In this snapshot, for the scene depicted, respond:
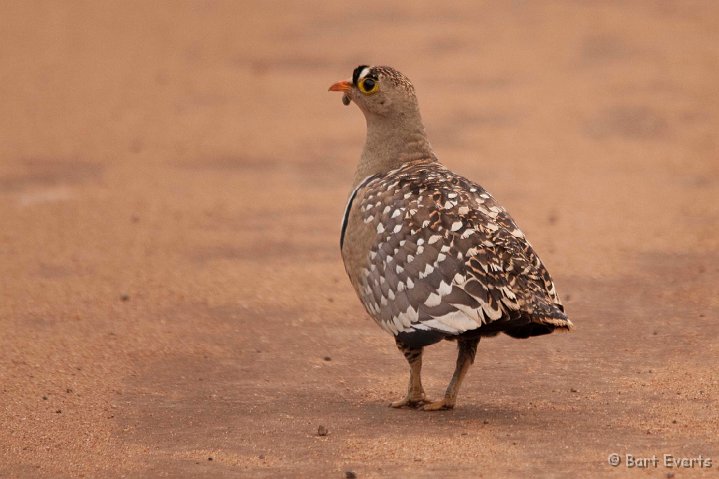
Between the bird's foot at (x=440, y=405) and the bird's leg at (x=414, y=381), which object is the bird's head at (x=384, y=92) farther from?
the bird's foot at (x=440, y=405)

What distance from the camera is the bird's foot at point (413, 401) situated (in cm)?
905

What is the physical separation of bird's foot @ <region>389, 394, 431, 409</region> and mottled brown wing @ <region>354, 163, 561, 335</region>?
65cm

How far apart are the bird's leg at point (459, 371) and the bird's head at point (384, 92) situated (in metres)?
1.96

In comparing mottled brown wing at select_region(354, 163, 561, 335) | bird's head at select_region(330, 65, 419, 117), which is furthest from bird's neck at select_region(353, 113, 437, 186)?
mottled brown wing at select_region(354, 163, 561, 335)

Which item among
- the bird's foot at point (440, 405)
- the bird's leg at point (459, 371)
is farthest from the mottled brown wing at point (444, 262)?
the bird's foot at point (440, 405)

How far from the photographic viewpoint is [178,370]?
33.7 feet

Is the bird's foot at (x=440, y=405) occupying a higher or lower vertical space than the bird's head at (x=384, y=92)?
lower

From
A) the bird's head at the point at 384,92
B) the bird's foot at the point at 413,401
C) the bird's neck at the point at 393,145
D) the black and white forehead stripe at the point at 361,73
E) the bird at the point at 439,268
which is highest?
the black and white forehead stripe at the point at 361,73

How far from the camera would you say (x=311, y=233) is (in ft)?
47.4

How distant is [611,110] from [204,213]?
7201 millimetres

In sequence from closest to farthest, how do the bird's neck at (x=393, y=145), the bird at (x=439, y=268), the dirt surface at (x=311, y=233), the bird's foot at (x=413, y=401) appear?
the bird at (x=439, y=268) < the dirt surface at (x=311, y=233) < the bird's foot at (x=413, y=401) < the bird's neck at (x=393, y=145)

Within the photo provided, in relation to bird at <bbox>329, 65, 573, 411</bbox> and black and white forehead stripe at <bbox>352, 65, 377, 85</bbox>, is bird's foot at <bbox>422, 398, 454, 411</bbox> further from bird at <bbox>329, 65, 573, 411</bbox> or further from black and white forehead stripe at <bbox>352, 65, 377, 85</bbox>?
black and white forehead stripe at <bbox>352, 65, 377, 85</bbox>

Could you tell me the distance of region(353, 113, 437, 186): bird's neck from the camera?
384 inches

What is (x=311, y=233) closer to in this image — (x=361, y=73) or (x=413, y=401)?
(x=361, y=73)
